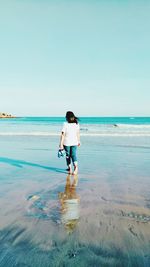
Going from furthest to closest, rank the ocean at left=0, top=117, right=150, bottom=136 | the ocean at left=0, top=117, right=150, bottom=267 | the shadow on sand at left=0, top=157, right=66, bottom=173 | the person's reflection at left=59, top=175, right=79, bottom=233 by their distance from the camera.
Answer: the ocean at left=0, top=117, right=150, bottom=136 → the shadow on sand at left=0, top=157, right=66, bottom=173 → the person's reflection at left=59, top=175, right=79, bottom=233 → the ocean at left=0, top=117, right=150, bottom=267

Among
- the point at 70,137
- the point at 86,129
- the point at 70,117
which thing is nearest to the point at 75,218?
the point at 70,137

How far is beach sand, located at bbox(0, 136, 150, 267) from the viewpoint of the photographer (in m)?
3.04

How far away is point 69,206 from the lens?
15.7ft

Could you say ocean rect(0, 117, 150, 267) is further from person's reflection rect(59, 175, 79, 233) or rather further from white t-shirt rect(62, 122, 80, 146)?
white t-shirt rect(62, 122, 80, 146)

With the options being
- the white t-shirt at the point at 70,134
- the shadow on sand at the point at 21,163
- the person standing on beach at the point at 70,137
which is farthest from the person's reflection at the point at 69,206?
the shadow on sand at the point at 21,163

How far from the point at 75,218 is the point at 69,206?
607mm

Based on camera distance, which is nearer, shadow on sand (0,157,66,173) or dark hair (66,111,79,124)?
dark hair (66,111,79,124)

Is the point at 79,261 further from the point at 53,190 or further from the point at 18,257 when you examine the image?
the point at 53,190


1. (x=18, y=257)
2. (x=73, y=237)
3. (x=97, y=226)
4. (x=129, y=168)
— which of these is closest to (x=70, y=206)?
(x=97, y=226)

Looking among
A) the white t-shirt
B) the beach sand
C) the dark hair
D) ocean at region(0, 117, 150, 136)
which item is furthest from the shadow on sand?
ocean at region(0, 117, 150, 136)

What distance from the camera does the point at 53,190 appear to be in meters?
5.96

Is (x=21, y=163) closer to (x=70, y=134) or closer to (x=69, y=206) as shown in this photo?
(x=70, y=134)

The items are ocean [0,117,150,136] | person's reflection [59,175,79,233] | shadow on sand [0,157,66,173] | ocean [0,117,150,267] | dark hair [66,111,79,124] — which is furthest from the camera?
ocean [0,117,150,136]

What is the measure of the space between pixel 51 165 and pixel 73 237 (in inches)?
230
